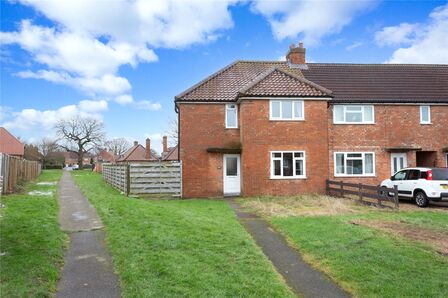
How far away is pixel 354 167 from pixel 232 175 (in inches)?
263

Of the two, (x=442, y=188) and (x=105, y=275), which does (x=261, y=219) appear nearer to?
(x=105, y=275)

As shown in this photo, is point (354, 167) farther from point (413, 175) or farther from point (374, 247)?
point (374, 247)

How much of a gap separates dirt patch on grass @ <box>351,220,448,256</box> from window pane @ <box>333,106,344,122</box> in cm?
1022

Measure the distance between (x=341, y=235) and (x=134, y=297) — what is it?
5699 millimetres

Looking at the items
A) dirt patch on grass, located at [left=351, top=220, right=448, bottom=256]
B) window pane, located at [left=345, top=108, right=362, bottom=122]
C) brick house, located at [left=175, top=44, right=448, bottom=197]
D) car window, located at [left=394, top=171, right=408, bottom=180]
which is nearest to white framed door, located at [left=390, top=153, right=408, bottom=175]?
brick house, located at [left=175, top=44, right=448, bottom=197]

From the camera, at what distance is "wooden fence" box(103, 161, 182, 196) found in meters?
18.9

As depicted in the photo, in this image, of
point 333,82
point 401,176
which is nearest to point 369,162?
point 401,176

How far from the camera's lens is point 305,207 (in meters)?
14.6

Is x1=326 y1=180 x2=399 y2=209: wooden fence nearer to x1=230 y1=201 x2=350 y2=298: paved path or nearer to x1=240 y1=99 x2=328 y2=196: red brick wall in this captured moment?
x1=240 y1=99 x2=328 y2=196: red brick wall

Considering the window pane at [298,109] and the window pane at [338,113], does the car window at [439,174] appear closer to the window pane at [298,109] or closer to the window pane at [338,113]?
the window pane at [338,113]

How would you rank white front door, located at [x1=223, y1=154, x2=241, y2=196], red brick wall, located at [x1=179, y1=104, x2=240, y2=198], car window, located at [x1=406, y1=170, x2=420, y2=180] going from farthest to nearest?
white front door, located at [x1=223, y1=154, x2=241, y2=196] → red brick wall, located at [x1=179, y1=104, x2=240, y2=198] → car window, located at [x1=406, y1=170, x2=420, y2=180]

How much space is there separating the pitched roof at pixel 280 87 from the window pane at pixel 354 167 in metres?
4.08

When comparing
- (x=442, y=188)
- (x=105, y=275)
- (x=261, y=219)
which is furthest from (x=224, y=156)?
(x=105, y=275)

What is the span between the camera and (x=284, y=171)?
19172mm
